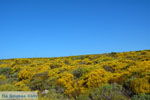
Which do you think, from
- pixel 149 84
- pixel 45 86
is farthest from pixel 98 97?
pixel 45 86

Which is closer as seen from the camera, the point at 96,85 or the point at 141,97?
the point at 141,97

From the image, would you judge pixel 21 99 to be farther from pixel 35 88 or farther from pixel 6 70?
pixel 6 70

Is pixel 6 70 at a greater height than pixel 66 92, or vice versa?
pixel 6 70

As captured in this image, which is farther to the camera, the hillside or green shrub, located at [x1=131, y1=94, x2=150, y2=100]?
the hillside

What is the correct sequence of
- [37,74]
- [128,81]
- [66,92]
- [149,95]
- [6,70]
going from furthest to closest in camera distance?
[6,70] < [37,74] < [66,92] < [128,81] < [149,95]

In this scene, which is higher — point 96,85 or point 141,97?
point 96,85

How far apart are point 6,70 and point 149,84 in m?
11.7

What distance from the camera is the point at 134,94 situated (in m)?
7.77

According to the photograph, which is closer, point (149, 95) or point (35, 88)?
point (149, 95)

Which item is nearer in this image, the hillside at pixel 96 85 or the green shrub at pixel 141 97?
the green shrub at pixel 141 97

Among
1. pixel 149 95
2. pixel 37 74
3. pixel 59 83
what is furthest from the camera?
pixel 37 74

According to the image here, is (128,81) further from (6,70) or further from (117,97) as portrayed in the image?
(6,70)

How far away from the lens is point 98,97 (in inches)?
302

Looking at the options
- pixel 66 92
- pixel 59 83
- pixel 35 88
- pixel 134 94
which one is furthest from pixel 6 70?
pixel 134 94
